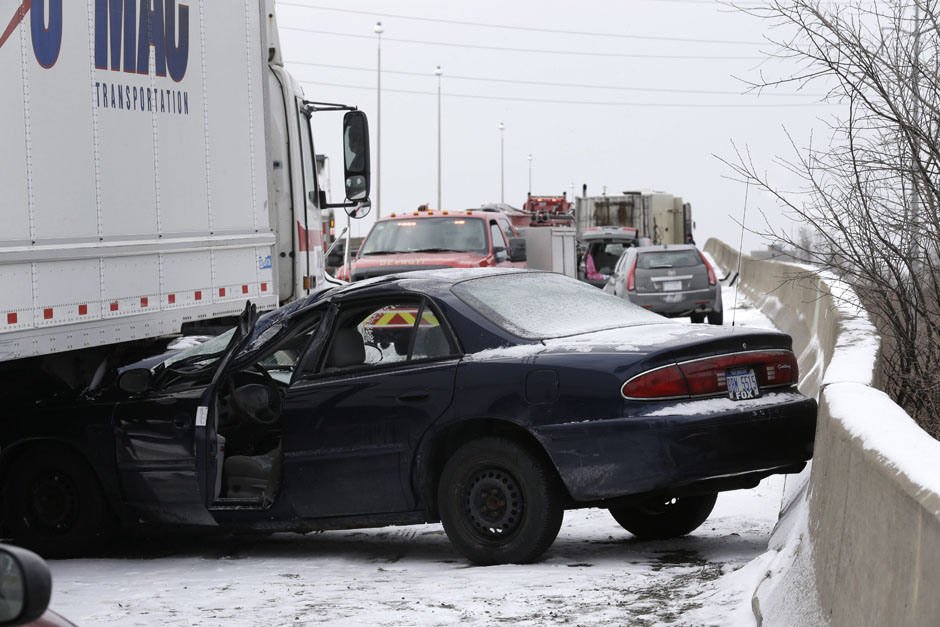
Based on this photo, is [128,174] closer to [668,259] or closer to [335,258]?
[668,259]

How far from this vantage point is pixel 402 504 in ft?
26.9

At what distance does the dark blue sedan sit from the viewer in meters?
7.66

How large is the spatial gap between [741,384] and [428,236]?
544 inches

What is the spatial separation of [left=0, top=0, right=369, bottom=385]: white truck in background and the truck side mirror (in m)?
1.51

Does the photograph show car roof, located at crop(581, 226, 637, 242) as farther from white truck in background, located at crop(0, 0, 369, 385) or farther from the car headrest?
the car headrest

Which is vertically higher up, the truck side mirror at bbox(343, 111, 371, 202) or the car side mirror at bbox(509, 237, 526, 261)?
the truck side mirror at bbox(343, 111, 371, 202)

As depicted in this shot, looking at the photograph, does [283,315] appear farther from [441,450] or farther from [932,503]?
[932,503]

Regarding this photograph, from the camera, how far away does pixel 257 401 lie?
873 cm

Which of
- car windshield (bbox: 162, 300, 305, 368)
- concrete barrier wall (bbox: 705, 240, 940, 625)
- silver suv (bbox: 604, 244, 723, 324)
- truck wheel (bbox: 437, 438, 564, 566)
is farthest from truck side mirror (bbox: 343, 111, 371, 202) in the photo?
silver suv (bbox: 604, 244, 723, 324)

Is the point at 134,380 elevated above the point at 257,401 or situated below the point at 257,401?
above

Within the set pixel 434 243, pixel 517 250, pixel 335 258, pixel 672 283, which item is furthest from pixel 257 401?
pixel 335 258

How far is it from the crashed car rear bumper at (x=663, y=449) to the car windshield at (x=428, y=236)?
13.3m

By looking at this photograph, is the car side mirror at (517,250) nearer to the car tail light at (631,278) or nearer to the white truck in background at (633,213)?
the car tail light at (631,278)

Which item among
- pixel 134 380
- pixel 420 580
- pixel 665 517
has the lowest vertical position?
pixel 420 580
